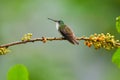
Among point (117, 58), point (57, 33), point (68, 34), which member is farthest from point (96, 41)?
point (57, 33)

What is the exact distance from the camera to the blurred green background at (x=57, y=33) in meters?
9.81

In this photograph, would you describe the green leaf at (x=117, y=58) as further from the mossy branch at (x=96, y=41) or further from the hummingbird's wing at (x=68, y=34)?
the hummingbird's wing at (x=68, y=34)

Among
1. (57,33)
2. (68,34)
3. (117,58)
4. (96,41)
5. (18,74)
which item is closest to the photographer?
(18,74)

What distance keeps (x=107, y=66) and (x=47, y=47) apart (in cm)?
198

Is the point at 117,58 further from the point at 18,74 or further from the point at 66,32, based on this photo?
the point at 66,32

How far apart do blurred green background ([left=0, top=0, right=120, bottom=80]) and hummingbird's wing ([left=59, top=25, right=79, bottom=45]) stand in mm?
6295

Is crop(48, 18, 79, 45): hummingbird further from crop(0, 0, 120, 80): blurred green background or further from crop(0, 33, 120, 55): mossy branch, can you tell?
crop(0, 0, 120, 80): blurred green background

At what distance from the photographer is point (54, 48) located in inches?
473

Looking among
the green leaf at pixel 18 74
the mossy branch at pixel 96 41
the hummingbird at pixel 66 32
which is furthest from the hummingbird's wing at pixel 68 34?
the green leaf at pixel 18 74

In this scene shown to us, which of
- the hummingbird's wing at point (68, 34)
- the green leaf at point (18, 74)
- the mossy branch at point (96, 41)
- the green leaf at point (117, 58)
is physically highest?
the hummingbird's wing at point (68, 34)

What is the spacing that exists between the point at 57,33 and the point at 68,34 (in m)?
7.78

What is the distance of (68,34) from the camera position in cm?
201

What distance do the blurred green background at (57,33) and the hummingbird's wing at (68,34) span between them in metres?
6.30

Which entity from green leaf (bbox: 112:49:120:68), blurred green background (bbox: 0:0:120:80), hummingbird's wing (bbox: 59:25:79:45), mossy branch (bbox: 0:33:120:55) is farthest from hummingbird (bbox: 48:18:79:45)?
blurred green background (bbox: 0:0:120:80)
